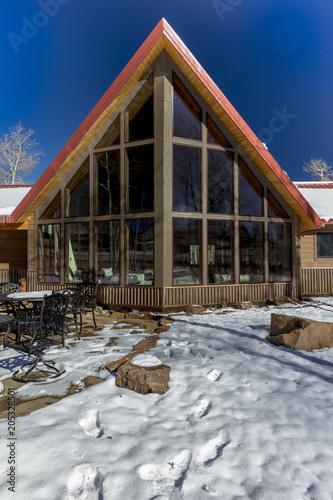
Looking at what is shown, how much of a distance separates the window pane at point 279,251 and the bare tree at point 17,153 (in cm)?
2897

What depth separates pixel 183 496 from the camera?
186cm

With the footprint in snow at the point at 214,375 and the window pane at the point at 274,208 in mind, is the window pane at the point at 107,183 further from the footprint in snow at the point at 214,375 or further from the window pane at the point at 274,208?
the footprint in snow at the point at 214,375

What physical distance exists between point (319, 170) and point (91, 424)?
40.3 m

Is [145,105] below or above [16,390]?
above

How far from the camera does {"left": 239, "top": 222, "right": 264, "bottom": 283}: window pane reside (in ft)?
31.0

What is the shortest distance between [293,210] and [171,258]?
4.99 m

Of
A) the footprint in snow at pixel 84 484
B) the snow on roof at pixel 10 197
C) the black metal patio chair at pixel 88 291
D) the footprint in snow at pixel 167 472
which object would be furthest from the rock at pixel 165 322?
the snow on roof at pixel 10 197

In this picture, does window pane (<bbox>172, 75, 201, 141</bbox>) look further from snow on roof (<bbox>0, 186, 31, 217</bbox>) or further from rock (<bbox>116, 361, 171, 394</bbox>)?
rock (<bbox>116, 361, 171, 394</bbox>)

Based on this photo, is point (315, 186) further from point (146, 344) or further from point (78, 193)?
point (146, 344)

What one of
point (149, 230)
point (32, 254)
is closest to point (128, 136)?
point (149, 230)

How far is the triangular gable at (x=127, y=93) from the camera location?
26.9 ft

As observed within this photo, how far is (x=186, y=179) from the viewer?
8.80 metres

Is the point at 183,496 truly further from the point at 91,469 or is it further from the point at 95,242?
the point at 95,242

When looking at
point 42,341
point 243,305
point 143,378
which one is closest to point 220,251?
point 243,305
